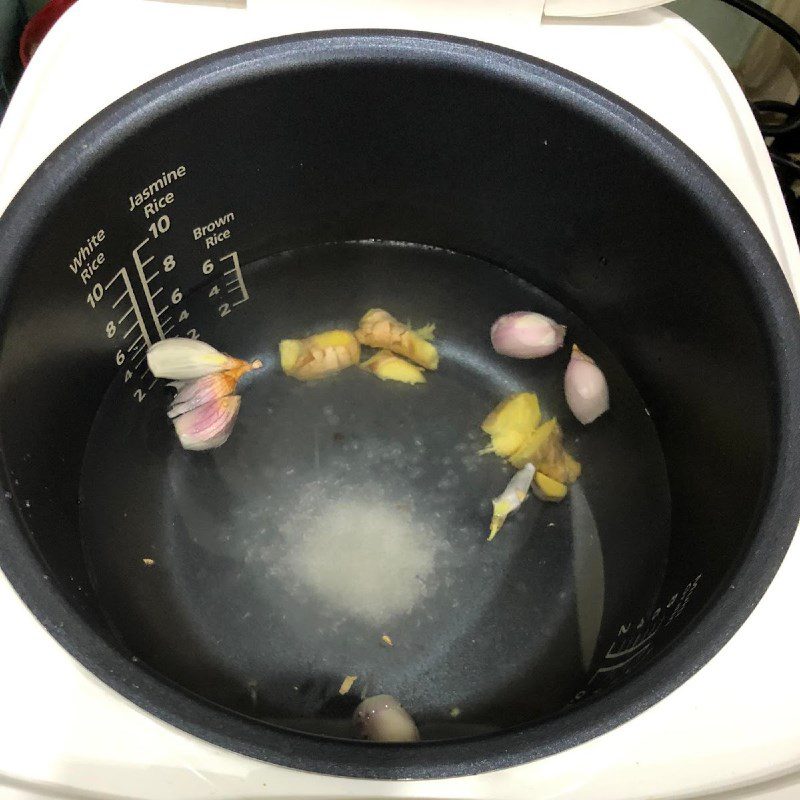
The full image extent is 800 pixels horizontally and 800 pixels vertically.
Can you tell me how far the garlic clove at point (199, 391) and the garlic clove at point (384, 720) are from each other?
291mm

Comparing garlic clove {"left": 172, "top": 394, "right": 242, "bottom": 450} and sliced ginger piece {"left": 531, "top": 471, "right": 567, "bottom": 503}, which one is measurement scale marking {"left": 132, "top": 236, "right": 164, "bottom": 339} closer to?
garlic clove {"left": 172, "top": 394, "right": 242, "bottom": 450}

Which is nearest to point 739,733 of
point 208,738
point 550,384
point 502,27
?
point 208,738

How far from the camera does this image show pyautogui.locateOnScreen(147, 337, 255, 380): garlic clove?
654mm

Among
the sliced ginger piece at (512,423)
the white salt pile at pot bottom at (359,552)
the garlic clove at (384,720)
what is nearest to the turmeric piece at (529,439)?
the sliced ginger piece at (512,423)

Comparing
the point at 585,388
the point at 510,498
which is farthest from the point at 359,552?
the point at 585,388

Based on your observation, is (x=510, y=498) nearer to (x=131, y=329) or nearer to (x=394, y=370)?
(x=394, y=370)

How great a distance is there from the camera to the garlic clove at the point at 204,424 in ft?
2.22

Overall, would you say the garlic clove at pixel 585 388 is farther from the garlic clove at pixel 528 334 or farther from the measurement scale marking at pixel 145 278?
the measurement scale marking at pixel 145 278

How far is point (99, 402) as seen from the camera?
0.62 m

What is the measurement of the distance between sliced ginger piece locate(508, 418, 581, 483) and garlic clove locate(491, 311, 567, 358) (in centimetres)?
7

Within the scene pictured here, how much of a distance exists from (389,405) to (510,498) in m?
0.15

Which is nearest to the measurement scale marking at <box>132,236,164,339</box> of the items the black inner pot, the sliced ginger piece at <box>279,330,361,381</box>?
the black inner pot

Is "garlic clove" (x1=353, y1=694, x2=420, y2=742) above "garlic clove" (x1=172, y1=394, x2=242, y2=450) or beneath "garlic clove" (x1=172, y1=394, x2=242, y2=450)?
beneath

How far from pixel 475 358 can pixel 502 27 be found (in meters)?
0.30
